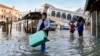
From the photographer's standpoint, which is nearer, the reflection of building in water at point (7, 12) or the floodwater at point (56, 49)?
the floodwater at point (56, 49)

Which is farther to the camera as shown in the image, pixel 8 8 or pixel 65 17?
pixel 8 8

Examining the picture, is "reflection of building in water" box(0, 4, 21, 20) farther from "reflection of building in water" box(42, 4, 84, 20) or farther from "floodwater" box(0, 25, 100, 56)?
"floodwater" box(0, 25, 100, 56)

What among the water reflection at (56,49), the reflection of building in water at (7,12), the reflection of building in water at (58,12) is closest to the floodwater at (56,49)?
the water reflection at (56,49)

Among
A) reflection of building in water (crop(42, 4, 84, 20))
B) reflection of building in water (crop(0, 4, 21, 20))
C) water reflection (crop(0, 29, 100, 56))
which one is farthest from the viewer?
reflection of building in water (crop(0, 4, 21, 20))

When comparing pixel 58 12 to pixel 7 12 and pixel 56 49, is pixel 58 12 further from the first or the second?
pixel 56 49

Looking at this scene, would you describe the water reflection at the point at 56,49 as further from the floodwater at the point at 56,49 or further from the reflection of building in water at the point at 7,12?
the reflection of building in water at the point at 7,12

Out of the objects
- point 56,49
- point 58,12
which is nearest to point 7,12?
point 58,12

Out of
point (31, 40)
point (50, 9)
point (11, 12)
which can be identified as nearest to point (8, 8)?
point (11, 12)

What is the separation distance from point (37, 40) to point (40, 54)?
0.61m

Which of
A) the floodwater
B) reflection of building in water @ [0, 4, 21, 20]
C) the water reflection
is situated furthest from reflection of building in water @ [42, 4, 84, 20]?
the water reflection

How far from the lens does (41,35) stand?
11602mm

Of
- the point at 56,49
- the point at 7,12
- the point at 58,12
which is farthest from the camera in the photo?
the point at 7,12

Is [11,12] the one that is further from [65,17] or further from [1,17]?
[65,17]

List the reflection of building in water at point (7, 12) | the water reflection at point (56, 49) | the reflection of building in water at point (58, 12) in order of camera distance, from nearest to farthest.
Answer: the water reflection at point (56, 49) < the reflection of building in water at point (58, 12) < the reflection of building in water at point (7, 12)
